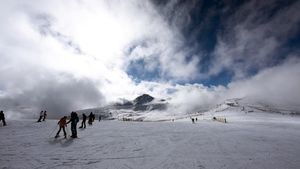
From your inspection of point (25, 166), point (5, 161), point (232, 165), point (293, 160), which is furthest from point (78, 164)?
point (293, 160)

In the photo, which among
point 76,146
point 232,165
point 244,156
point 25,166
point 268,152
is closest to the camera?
point 25,166

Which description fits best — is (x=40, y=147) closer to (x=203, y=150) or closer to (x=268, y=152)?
(x=203, y=150)

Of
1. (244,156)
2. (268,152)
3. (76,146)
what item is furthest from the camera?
(76,146)

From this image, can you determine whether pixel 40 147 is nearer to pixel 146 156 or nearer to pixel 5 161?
pixel 5 161

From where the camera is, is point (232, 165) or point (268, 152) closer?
point (232, 165)

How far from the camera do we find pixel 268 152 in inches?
585

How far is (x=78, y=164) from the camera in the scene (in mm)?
11273

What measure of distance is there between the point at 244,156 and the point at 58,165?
33.1 feet

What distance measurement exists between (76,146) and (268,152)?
12575mm

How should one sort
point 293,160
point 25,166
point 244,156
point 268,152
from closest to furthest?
point 25,166 < point 293,160 < point 244,156 < point 268,152

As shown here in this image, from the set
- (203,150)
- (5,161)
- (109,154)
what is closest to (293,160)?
(203,150)

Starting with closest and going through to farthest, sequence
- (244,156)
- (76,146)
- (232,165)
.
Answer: (232,165), (244,156), (76,146)

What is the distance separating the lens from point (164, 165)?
11414 millimetres

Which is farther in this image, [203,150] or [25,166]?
[203,150]
